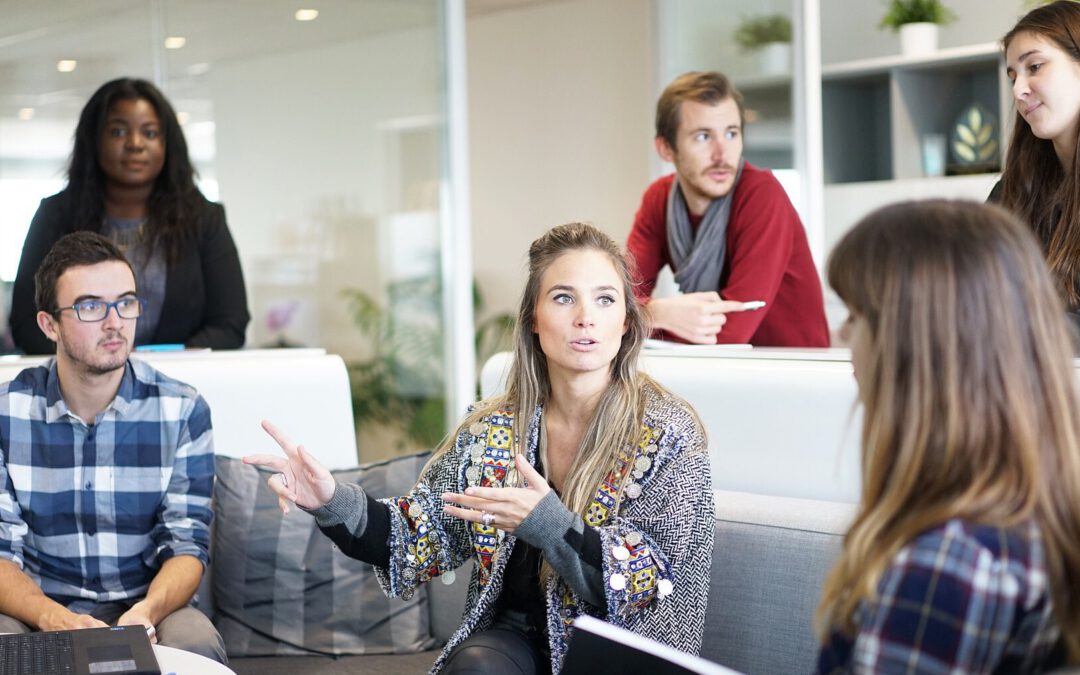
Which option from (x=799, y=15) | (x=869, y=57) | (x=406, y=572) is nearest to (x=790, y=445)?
(x=406, y=572)

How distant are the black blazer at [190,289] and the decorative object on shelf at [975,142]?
111 inches

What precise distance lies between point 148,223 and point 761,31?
2721 mm

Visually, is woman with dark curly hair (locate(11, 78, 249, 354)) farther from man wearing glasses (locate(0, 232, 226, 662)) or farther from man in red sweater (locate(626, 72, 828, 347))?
man in red sweater (locate(626, 72, 828, 347))

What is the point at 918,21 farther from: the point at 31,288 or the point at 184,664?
the point at 184,664

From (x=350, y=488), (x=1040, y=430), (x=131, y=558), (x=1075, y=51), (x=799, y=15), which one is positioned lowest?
(x=131, y=558)

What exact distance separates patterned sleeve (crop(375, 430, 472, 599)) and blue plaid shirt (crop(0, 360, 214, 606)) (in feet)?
1.79

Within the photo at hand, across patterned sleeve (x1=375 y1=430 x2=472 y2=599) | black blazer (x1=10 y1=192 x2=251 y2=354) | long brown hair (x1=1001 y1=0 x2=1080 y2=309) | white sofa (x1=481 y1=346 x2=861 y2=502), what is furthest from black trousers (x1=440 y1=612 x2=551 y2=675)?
black blazer (x1=10 y1=192 x2=251 y2=354)

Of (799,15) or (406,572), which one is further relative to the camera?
(799,15)

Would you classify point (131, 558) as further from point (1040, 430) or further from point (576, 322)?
point (1040, 430)

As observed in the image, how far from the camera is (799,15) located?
187 inches

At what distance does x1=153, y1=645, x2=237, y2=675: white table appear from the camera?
1.70 metres

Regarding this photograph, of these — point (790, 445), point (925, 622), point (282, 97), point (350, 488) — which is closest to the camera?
point (925, 622)

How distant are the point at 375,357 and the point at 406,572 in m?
2.53

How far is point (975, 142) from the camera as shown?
4.62 metres
